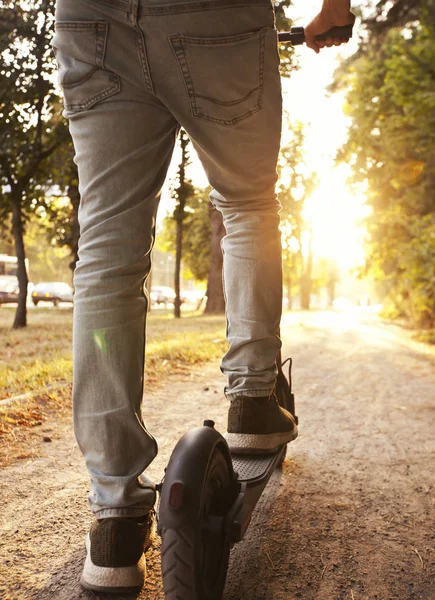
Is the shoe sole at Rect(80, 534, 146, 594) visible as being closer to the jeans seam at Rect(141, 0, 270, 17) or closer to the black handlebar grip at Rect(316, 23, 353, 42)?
the jeans seam at Rect(141, 0, 270, 17)

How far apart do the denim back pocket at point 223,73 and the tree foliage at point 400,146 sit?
8.34 m

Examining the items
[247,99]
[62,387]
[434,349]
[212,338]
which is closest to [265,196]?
[247,99]

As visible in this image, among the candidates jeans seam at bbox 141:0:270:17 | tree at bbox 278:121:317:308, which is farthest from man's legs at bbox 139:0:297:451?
tree at bbox 278:121:317:308

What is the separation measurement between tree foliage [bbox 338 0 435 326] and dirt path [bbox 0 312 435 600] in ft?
22.9

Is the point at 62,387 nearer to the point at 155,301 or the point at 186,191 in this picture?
the point at 186,191

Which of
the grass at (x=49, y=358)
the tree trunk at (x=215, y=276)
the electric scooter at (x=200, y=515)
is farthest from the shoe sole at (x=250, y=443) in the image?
the tree trunk at (x=215, y=276)

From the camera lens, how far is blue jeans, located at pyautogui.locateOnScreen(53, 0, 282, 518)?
59.5 inches

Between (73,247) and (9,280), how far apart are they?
25008 millimetres

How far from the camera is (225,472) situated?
1.51m

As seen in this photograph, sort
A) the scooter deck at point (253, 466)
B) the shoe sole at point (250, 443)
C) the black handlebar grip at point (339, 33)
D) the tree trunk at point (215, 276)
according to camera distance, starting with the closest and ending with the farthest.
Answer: the scooter deck at point (253, 466) → the shoe sole at point (250, 443) → the black handlebar grip at point (339, 33) → the tree trunk at point (215, 276)

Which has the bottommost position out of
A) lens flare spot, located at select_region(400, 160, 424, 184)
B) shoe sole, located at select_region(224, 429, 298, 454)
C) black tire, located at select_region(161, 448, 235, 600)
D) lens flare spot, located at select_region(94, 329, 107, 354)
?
black tire, located at select_region(161, 448, 235, 600)

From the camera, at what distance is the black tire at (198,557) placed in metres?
1.25

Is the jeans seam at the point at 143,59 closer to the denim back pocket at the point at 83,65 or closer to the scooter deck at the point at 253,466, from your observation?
the denim back pocket at the point at 83,65

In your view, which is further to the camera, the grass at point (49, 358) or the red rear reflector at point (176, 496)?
the grass at point (49, 358)
